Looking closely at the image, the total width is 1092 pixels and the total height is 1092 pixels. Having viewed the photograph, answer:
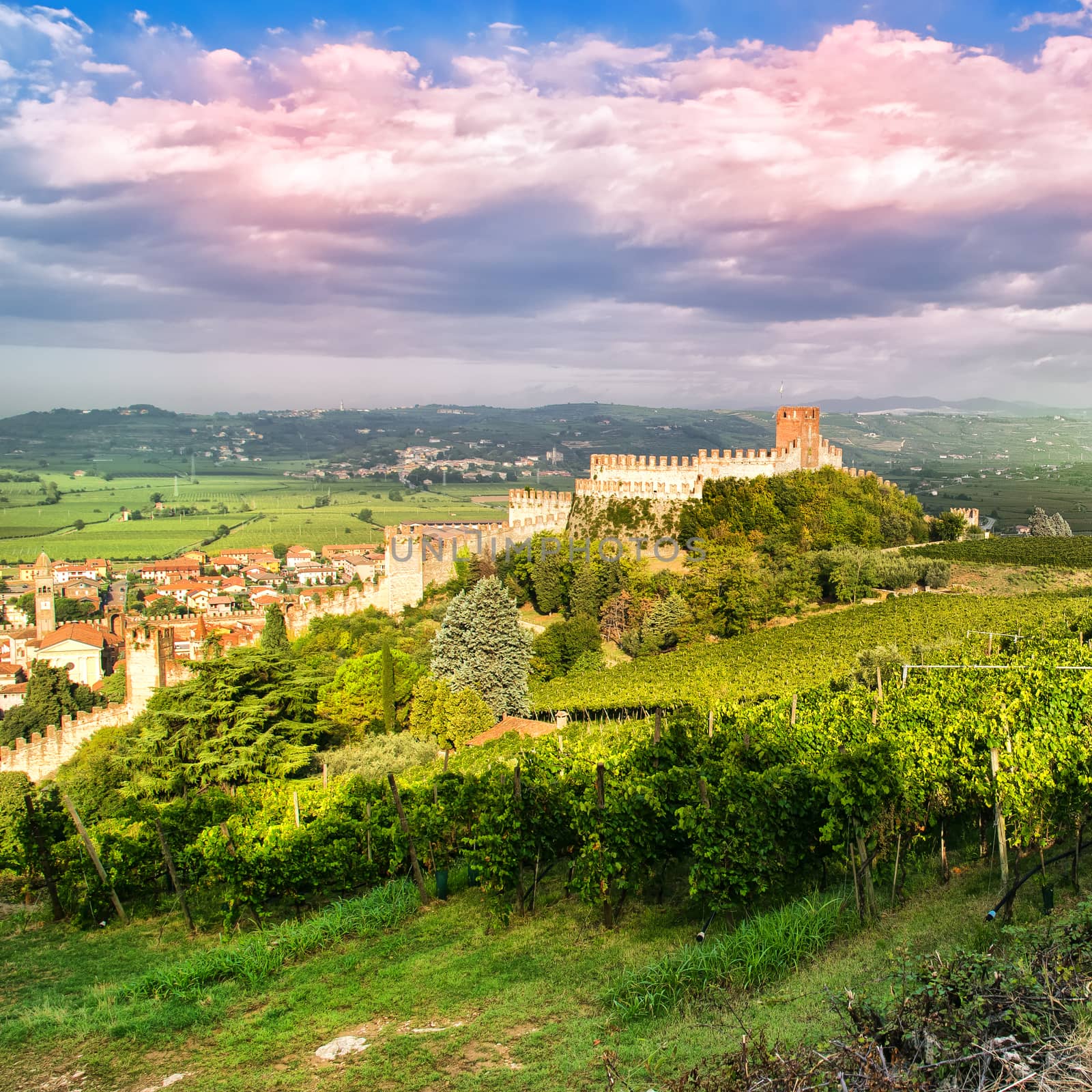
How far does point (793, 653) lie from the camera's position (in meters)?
23.7

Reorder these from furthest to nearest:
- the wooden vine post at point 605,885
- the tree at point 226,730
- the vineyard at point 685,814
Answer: the tree at point 226,730
the wooden vine post at point 605,885
the vineyard at point 685,814

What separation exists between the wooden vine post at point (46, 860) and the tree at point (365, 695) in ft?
39.1

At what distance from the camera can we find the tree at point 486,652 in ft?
90.7

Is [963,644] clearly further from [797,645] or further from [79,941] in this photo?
[79,941]

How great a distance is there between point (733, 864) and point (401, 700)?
18.7 m

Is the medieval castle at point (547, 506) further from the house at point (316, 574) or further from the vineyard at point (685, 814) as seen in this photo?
the house at point (316, 574)

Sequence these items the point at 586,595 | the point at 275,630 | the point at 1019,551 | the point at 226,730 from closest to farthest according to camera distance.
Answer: the point at 226,730, the point at 1019,551, the point at 586,595, the point at 275,630

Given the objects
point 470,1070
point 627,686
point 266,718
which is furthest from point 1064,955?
point 627,686

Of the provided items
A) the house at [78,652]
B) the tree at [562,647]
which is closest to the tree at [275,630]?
the tree at [562,647]

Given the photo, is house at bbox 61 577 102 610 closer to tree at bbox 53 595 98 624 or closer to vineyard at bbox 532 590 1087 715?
tree at bbox 53 595 98 624

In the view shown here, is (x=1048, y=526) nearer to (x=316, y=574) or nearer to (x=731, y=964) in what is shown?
(x=731, y=964)

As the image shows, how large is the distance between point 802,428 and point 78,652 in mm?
45281

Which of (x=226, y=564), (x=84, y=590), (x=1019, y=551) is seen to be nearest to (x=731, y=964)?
(x=1019, y=551)

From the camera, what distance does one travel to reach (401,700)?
26.0 meters
